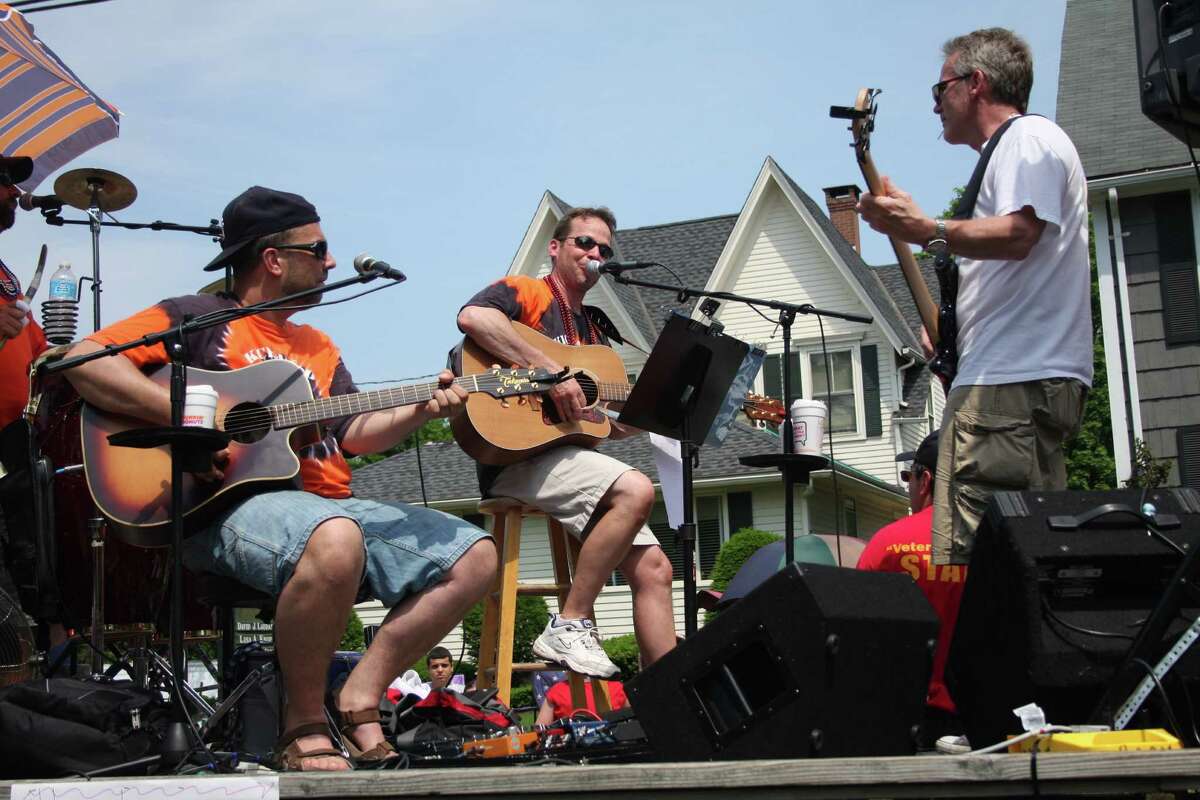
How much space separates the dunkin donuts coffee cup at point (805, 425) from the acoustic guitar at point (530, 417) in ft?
2.53

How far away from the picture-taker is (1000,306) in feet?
11.9

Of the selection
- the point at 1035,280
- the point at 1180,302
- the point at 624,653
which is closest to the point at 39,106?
the point at 1035,280

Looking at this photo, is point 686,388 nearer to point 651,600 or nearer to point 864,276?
point 651,600

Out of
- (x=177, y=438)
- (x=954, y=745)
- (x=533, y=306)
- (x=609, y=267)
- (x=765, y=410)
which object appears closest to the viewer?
(x=954, y=745)

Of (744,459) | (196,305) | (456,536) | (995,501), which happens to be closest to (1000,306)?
(995,501)

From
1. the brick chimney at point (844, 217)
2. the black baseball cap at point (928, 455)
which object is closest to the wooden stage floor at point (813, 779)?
the black baseball cap at point (928, 455)

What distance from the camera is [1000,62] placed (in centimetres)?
379

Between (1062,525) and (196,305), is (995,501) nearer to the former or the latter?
(1062,525)

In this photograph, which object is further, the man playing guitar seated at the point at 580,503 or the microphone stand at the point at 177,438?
the man playing guitar seated at the point at 580,503

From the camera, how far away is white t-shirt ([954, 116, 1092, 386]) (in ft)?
11.6

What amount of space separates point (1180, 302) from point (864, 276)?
11.0 m

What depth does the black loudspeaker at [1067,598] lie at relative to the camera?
3012 mm

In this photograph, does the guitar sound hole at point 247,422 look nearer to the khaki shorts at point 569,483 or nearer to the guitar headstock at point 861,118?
the khaki shorts at point 569,483

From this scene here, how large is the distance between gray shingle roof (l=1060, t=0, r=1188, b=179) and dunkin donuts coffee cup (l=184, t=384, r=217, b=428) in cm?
1110
